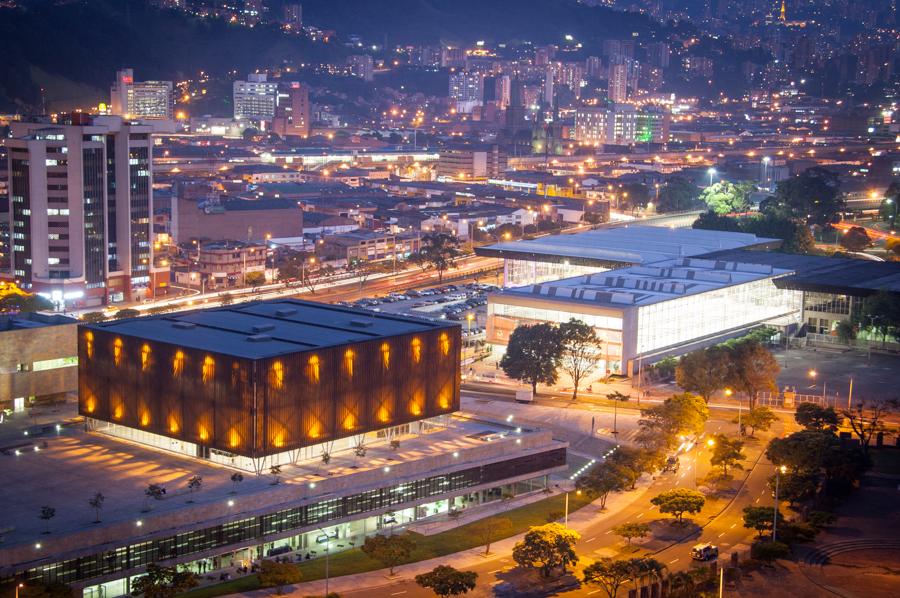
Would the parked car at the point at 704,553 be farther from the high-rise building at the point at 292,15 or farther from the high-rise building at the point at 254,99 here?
the high-rise building at the point at 292,15

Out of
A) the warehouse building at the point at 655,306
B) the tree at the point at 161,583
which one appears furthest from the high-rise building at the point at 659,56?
the tree at the point at 161,583

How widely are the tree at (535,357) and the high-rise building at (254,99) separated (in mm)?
88089

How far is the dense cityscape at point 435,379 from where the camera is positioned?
23.0 meters

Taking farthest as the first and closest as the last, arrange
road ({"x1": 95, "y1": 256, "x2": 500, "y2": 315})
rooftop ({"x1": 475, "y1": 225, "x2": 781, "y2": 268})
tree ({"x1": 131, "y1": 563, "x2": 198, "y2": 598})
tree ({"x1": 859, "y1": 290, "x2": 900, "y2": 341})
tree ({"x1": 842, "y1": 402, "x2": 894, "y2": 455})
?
rooftop ({"x1": 475, "y1": 225, "x2": 781, "y2": 268}) → road ({"x1": 95, "y1": 256, "x2": 500, "y2": 315}) → tree ({"x1": 859, "y1": 290, "x2": 900, "y2": 341}) → tree ({"x1": 842, "y1": 402, "x2": 894, "y2": 455}) → tree ({"x1": 131, "y1": 563, "x2": 198, "y2": 598})

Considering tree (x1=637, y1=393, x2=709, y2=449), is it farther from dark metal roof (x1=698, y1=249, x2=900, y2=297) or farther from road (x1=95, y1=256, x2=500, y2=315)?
road (x1=95, y1=256, x2=500, y2=315)

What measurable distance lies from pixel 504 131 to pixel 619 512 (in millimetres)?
91727

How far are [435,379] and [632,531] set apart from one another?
6.21 meters

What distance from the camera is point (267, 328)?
93.8ft

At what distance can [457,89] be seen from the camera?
14762 cm

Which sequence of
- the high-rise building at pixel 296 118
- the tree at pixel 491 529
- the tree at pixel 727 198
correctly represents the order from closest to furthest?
the tree at pixel 491 529 → the tree at pixel 727 198 → the high-rise building at pixel 296 118

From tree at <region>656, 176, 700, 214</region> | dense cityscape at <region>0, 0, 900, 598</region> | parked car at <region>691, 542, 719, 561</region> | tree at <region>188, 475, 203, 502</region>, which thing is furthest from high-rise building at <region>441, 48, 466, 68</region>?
parked car at <region>691, 542, 719, 561</region>

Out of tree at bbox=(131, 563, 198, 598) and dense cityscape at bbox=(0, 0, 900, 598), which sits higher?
dense cityscape at bbox=(0, 0, 900, 598)

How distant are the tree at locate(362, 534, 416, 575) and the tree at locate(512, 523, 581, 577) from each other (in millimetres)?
1836

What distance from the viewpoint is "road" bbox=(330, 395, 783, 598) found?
73.7 feet
